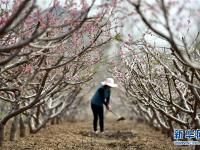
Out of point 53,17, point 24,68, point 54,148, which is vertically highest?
point 53,17

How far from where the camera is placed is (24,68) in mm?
8672

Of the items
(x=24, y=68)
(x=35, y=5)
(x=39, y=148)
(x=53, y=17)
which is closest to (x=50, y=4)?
(x=53, y=17)

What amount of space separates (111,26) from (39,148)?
312 centimetres

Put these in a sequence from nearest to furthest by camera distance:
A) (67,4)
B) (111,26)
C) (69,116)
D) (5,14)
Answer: (5,14)
(67,4)
(111,26)
(69,116)

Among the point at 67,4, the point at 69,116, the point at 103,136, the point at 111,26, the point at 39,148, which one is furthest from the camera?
the point at 69,116

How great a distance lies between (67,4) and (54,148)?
3719 millimetres

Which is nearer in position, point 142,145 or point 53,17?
point 53,17

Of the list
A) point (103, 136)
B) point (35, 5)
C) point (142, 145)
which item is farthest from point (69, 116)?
point (35, 5)

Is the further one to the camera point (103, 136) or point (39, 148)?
point (103, 136)

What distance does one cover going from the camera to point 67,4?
26.9 ft

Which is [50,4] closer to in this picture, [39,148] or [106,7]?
[106,7]

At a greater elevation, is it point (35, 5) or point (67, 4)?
point (67, 4)

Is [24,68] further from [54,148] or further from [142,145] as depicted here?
[142,145]

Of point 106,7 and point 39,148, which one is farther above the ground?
point 106,7
